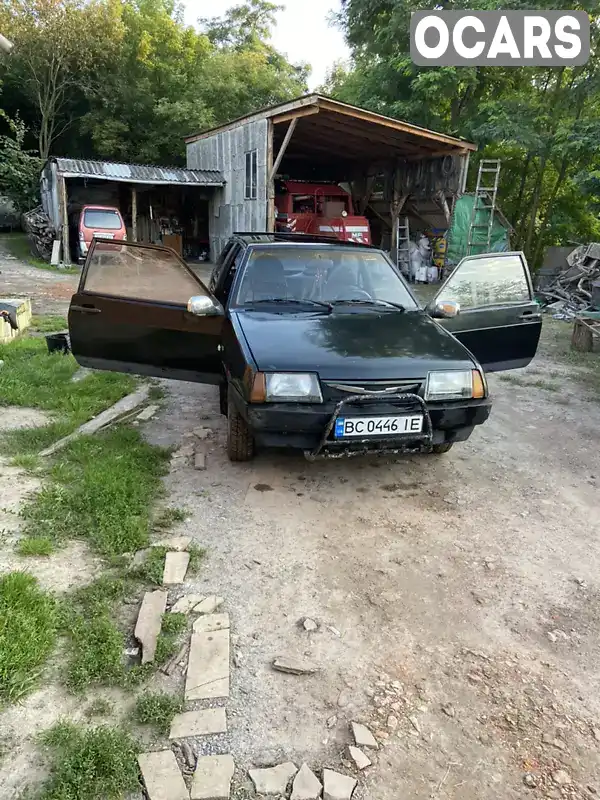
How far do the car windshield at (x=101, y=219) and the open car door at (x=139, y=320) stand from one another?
541 inches

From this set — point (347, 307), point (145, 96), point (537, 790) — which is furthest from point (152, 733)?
point (145, 96)

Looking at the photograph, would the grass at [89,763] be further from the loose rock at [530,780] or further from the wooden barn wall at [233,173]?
the wooden barn wall at [233,173]

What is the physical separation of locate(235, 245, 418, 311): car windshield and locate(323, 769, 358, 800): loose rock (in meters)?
3.20

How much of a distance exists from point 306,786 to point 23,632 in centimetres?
133

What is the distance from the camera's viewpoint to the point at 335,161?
801 inches

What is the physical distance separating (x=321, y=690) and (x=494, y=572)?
127 cm

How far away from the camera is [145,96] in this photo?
2653 cm

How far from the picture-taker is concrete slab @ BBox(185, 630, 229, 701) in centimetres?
236

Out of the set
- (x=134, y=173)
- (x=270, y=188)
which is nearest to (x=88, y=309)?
(x=270, y=188)

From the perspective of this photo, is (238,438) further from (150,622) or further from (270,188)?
(270,188)

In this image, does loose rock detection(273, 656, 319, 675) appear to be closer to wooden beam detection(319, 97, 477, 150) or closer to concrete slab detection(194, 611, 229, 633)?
concrete slab detection(194, 611, 229, 633)

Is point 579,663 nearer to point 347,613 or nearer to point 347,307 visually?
point 347,613

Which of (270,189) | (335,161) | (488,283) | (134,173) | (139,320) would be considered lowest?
(139,320)

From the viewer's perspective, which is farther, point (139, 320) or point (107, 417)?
point (107, 417)
